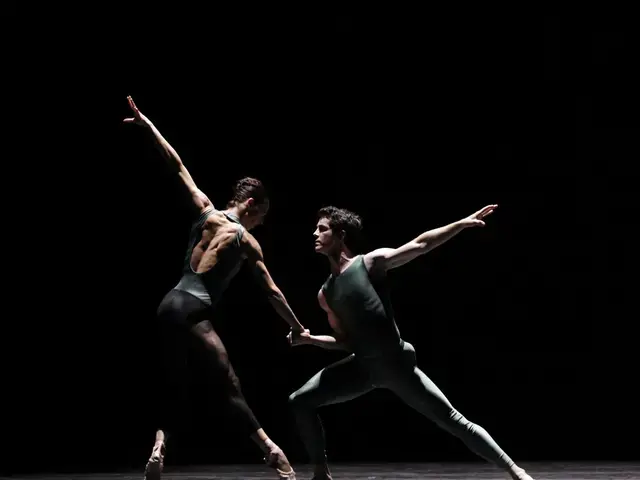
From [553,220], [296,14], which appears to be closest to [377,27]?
[296,14]

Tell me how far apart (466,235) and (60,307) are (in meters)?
2.74

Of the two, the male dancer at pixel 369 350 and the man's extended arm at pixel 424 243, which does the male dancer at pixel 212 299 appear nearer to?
the male dancer at pixel 369 350

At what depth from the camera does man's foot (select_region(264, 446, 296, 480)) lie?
4840mm

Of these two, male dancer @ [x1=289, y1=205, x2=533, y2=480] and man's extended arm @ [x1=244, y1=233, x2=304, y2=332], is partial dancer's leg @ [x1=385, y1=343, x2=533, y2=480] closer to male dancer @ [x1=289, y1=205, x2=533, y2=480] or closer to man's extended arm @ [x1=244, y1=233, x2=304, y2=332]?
male dancer @ [x1=289, y1=205, x2=533, y2=480]

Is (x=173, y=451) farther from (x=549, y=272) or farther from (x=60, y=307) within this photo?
(x=549, y=272)

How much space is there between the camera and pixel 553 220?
7.48 metres

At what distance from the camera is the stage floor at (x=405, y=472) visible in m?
5.55

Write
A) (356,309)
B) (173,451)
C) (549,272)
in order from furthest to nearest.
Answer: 1. (549,272)
2. (173,451)
3. (356,309)

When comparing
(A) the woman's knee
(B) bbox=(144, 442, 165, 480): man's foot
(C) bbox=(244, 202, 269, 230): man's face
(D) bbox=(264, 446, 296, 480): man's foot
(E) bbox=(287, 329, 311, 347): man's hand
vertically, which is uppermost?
(C) bbox=(244, 202, 269, 230): man's face

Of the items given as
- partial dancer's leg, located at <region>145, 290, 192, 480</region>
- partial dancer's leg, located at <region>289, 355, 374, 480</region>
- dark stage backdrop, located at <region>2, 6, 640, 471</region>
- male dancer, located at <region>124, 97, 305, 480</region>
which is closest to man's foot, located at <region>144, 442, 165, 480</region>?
male dancer, located at <region>124, 97, 305, 480</region>

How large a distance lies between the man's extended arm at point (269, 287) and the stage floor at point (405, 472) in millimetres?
1027

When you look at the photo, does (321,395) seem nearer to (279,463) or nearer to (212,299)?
(279,463)

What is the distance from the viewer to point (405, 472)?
5824mm

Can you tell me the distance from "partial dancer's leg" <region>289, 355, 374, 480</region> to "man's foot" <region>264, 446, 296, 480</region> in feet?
0.69
